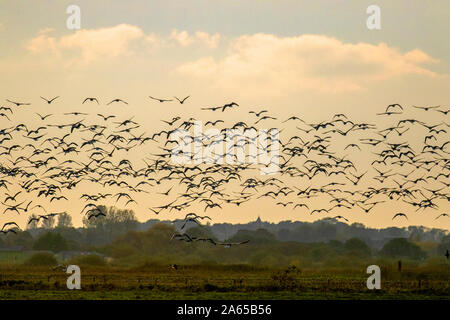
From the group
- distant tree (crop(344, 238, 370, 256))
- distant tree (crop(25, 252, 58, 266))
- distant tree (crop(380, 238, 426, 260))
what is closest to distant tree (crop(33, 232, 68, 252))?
distant tree (crop(25, 252, 58, 266))

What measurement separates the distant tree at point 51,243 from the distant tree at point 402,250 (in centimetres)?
8143

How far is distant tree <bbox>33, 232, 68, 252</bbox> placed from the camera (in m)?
175

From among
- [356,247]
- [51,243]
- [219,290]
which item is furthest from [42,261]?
[356,247]

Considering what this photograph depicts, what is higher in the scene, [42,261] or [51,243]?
[51,243]

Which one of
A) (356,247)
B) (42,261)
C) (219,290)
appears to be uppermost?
(356,247)

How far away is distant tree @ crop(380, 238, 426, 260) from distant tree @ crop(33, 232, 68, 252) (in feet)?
267

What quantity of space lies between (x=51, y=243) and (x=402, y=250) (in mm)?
90631

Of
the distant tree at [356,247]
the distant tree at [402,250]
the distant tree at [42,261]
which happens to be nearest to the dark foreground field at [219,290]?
the distant tree at [42,261]

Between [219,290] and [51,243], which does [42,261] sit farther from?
[219,290]

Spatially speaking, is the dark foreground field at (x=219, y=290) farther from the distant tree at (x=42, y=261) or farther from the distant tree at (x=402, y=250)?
the distant tree at (x=402, y=250)

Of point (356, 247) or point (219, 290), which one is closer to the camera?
point (219, 290)

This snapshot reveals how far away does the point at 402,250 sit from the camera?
189375mm

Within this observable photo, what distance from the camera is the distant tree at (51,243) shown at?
175 m
